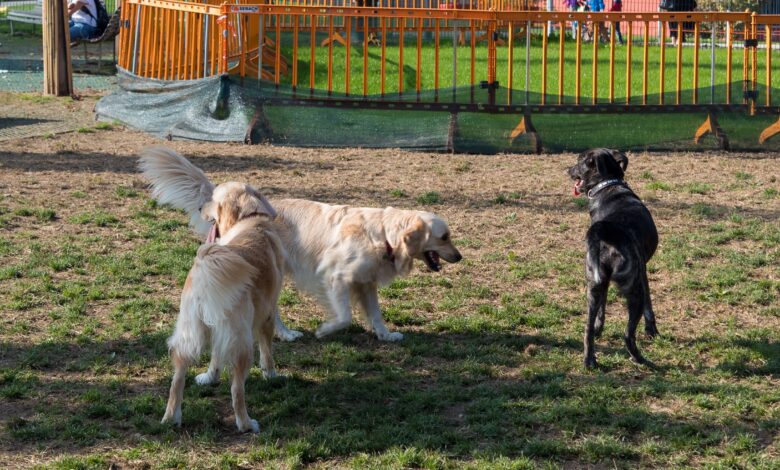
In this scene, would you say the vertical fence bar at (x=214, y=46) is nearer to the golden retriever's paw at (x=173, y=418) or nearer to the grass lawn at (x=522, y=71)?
the grass lawn at (x=522, y=71)

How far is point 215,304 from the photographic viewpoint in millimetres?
4914

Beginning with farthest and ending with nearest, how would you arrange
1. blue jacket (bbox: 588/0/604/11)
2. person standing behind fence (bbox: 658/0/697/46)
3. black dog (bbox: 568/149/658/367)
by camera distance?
blue jacket (bbox: 588/0/604/11)
person standing behind fence (bbox: 658/0/697/46)
black dog (bbox: 568/149/658/367)

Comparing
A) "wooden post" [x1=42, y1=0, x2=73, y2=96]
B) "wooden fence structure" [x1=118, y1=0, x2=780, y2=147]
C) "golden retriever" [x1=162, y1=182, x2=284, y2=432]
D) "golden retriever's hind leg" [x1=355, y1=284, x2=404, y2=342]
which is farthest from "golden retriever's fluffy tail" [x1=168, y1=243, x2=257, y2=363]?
"wooden post" [x1=42, y1=0, x2=73, y2=96]

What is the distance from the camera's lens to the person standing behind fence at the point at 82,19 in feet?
65.7

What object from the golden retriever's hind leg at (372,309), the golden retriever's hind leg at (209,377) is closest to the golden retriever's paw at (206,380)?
the golden retriever's hind leg at (209,377)

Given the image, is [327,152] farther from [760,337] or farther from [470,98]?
[760,337]

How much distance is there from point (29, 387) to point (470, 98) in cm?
861

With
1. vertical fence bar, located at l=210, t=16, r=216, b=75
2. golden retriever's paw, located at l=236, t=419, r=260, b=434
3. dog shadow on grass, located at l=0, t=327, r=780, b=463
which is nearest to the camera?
dog shadow on grass, located at l=0, t=327, r=780, b=463

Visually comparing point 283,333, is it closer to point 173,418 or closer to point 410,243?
point 410,243

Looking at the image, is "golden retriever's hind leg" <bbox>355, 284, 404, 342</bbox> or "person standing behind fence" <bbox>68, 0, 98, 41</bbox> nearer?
"golden retriever's hind leg" <bbox>355, 284, 404, 342</bbox>

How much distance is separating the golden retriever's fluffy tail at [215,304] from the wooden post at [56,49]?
1194cm

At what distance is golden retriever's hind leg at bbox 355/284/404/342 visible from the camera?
6703 mm

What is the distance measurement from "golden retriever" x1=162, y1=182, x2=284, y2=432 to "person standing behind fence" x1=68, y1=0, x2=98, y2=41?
15.9 m

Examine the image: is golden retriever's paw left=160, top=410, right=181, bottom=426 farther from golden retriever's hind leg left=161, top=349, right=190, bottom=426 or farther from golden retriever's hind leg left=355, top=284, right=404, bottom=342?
golden retriever's hind leg left=355, top=284, right=404, bottom=342
